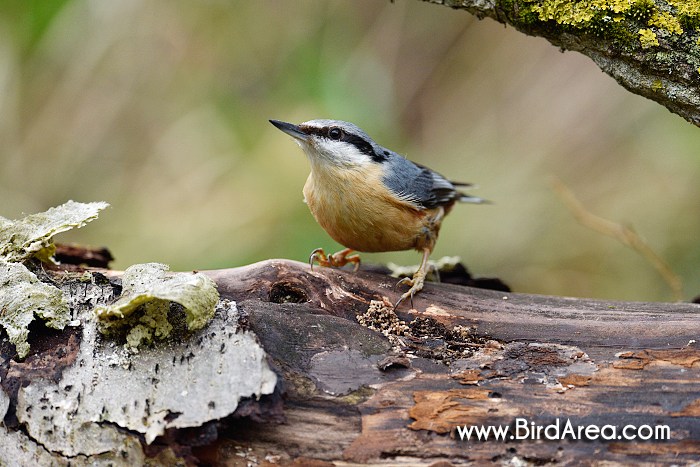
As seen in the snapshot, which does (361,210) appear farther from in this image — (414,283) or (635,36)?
(635,36)

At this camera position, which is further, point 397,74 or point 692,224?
point 397,74

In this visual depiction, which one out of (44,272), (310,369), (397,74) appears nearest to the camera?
(310,369)

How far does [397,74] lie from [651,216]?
2.79 m

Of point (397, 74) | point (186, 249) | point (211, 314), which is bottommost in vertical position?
point (211, 314)

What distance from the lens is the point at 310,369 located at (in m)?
2.49

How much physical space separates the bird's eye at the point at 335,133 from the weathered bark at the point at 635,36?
1078 mm

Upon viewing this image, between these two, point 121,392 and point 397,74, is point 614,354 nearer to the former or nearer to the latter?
point 121,392

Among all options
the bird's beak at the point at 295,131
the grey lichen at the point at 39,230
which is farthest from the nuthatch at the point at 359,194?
the grey lichen at the point at 39,230

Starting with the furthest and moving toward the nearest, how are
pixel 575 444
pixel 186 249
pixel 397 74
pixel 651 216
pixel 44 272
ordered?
pixel 397 74 < pixel 651 216 < pixel 186 249 < pixel 44 272 < pixel 575 444

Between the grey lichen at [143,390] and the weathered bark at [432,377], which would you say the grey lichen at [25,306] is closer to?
the weathered bark at [432,377]

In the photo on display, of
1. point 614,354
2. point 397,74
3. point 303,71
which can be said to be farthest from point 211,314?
point 397,74

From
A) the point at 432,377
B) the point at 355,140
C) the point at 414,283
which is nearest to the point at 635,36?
the point at 414,283

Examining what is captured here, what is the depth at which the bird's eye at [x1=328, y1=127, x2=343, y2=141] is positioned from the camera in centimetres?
383

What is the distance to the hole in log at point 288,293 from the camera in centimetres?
290
